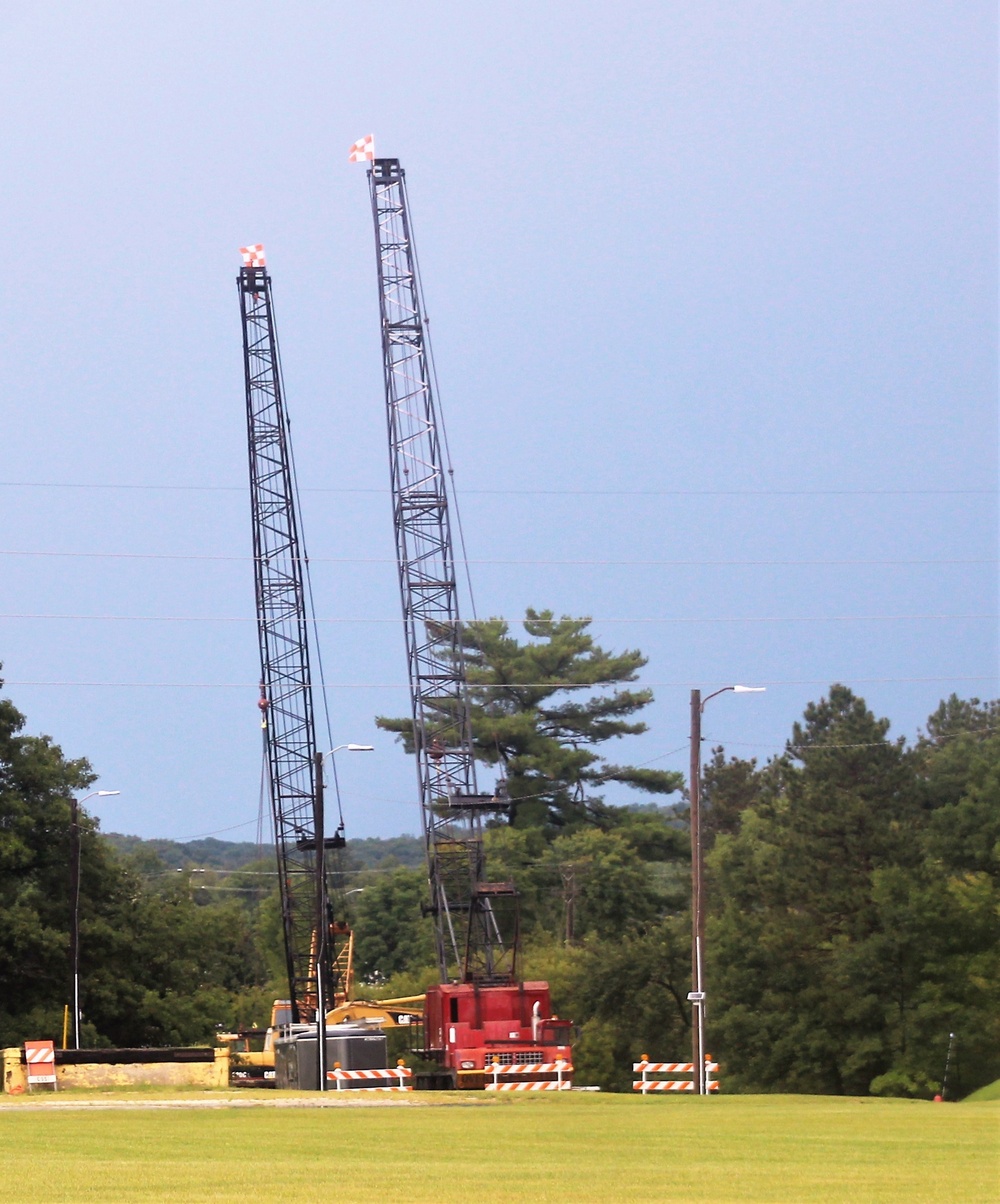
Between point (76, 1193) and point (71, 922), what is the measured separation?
4609 cm

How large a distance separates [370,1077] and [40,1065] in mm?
7383

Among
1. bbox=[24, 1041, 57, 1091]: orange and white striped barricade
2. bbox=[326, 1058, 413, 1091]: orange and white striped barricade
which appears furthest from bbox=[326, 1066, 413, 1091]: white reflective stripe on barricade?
bbox=[24, 1041, 57, 1091]: orange and white striped barricade

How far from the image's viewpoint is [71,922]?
58.0 meters

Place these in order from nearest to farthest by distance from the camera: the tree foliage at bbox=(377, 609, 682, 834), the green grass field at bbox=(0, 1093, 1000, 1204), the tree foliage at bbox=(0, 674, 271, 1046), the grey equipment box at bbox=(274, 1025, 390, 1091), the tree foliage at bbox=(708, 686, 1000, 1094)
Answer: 1. the green grass field at bbox=(0, 1093, 1000, 1204)
2. the grey equipment box at bbox=(274, 1025, 390, 1091)
3. the tree foliage at bbox=(0, 674, 271, 1046)
4. the tree foliage at bbox=(708, 686, 1000, 1094)
5. the tree foliage at bbox=(377, 609, 682, 834)

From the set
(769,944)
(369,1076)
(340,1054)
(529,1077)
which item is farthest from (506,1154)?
(769,944)

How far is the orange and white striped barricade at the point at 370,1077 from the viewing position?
3806 centimetres

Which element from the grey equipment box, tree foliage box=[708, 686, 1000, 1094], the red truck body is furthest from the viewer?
tree foliage box=[708, 686, 1000, 1094]

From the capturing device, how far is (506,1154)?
1781 centimetres

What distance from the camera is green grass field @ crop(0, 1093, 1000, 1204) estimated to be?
1376cm

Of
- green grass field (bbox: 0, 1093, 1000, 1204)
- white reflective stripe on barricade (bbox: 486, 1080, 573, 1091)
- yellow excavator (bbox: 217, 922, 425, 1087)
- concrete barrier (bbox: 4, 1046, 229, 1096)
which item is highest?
green grass field (bbox: 0, 1093, 1000, 1204)

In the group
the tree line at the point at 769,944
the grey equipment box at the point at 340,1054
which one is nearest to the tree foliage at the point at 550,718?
the tree line at the point at 769,944

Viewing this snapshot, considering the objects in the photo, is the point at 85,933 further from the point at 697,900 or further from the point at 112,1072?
the point at 697,900

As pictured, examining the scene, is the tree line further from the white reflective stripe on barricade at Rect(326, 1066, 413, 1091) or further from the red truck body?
the white reflective stripe on barricade at Rect(326, 1066, 413, 1091)

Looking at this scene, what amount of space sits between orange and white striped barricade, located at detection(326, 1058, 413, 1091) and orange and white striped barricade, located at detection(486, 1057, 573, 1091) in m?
2.06
